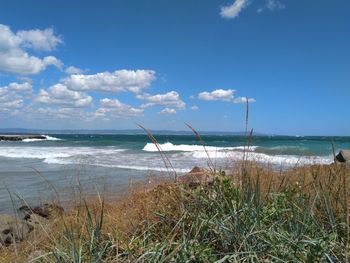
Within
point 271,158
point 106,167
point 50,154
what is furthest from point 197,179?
point 50,154

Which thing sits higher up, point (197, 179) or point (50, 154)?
point (197, 179)

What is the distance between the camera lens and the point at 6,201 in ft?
36.2

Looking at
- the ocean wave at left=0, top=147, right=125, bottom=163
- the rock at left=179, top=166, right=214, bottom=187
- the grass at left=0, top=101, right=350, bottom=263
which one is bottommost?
the ocean wave at left=0, top=147, right=125, bottom=163

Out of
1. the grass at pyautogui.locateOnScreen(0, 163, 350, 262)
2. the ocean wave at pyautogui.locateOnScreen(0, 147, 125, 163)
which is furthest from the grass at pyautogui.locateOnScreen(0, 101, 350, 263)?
the ocean wave at pyautogui.locateOnScreen(0, 147, 125, 163)

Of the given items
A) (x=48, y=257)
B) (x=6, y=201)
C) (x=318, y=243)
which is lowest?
(x=6, y=201)

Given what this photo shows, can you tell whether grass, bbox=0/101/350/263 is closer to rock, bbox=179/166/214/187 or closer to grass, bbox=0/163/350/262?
grass, bbox=0/163/350/262

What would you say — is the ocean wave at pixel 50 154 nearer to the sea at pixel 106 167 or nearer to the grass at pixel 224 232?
the sea at pixel 106 167

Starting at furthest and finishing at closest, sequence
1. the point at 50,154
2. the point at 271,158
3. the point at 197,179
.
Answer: the point at 50,154
the point at 271,158
the point at 197,179

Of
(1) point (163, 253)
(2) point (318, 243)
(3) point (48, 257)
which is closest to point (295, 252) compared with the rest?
(2) point (318, 243)

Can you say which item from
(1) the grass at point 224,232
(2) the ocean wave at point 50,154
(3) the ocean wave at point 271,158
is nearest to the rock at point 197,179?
(1) the grass at point 224,232

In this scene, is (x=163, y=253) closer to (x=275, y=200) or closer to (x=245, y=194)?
(x=245, y=194)

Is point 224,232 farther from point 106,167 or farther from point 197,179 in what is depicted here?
point 106,167

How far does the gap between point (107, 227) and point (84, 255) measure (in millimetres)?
1136

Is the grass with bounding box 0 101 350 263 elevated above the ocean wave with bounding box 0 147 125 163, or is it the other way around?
the grass with bounding box 0 101 350 263
